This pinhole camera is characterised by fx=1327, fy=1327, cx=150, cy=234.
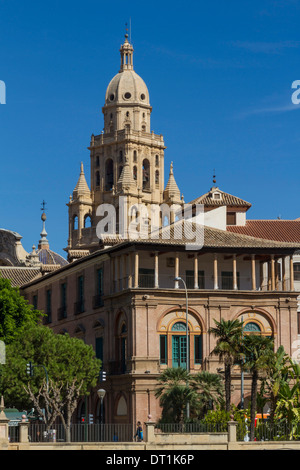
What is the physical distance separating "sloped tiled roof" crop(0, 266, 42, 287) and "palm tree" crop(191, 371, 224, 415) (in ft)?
118

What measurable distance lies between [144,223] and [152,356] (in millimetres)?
64873

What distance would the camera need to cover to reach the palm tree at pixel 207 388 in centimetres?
7881

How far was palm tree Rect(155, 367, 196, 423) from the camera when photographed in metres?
77.5

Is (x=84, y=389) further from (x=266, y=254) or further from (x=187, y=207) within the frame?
(x=187, y=207)

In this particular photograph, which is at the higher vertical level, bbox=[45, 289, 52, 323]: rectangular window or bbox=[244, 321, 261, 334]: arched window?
bbox=[45, 289, 52, 323]: rectangular window

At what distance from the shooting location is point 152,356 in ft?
274

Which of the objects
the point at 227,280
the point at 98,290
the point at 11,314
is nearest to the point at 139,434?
the point at 227,280

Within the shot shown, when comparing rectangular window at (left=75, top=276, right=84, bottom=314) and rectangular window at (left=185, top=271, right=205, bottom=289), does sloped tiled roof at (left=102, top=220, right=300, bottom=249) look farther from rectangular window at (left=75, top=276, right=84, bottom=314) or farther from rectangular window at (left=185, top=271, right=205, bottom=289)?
rectangular window at (left=75, top=276, right=84, bottom=314)

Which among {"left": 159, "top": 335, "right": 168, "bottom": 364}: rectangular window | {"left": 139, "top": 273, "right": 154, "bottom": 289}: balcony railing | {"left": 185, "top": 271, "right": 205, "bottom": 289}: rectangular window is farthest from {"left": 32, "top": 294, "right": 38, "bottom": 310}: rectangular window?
{"left": 159, "top": 335, "right": 168, "bottom": 364}: rectangular window

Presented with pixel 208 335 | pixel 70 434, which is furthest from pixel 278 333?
pixel 70 434

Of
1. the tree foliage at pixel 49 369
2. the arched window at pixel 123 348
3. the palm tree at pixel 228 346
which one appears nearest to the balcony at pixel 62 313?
the arched window at pixel 123 348

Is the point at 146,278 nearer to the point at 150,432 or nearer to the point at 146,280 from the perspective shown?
the point at 146,280

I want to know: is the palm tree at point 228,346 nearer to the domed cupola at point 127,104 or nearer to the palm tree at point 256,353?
the palm tree at point 256,353

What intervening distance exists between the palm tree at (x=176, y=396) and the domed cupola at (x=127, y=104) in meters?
80.5
